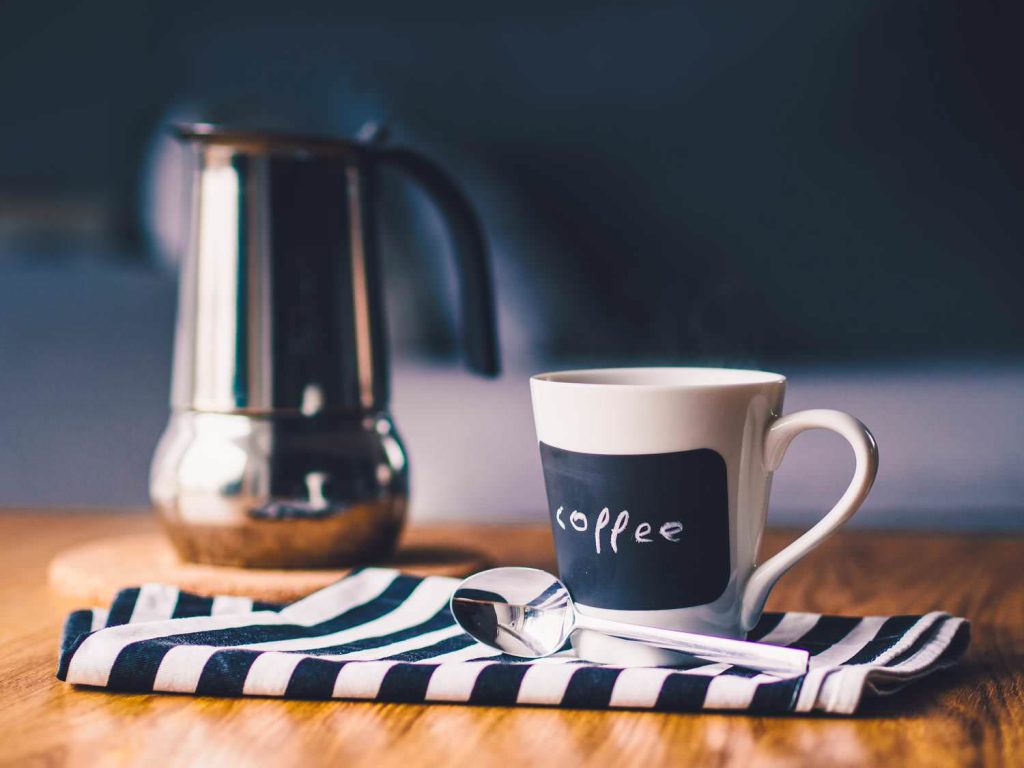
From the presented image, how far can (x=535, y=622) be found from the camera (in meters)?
0.44

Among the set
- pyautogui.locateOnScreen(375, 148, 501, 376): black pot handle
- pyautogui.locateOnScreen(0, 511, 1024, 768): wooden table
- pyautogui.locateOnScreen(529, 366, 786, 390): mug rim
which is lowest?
pyautogui.locateOnScreen(0, 511, 1024, 768): wooden table

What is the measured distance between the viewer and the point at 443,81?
2.83 ft

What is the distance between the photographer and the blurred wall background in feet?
2.59

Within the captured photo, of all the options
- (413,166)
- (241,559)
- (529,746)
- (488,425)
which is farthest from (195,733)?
(488,425)

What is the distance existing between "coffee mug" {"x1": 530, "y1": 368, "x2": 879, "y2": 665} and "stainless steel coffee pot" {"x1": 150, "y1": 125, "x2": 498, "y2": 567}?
20cm

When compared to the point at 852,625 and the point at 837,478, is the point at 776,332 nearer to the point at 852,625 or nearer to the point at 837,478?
the point at 837,478

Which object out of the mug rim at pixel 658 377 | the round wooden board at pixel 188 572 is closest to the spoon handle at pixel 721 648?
the mug rim at pixel 658 377

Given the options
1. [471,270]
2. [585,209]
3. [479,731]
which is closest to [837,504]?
[479,731]

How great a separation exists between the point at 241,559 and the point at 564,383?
0.87ft

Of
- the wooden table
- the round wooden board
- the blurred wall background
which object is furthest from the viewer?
the blurred wall background

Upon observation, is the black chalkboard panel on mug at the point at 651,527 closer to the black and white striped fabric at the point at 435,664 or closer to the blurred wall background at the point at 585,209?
the black and white striped fabric at the point at 435,664

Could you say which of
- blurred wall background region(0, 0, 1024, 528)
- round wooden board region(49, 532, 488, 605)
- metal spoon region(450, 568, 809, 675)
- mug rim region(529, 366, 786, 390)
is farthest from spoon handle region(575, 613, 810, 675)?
blurred wall background region(0, 0, 1024, 528)

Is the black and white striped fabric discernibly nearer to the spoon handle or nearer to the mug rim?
the spoon handle

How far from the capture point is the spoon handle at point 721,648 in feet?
1.30
